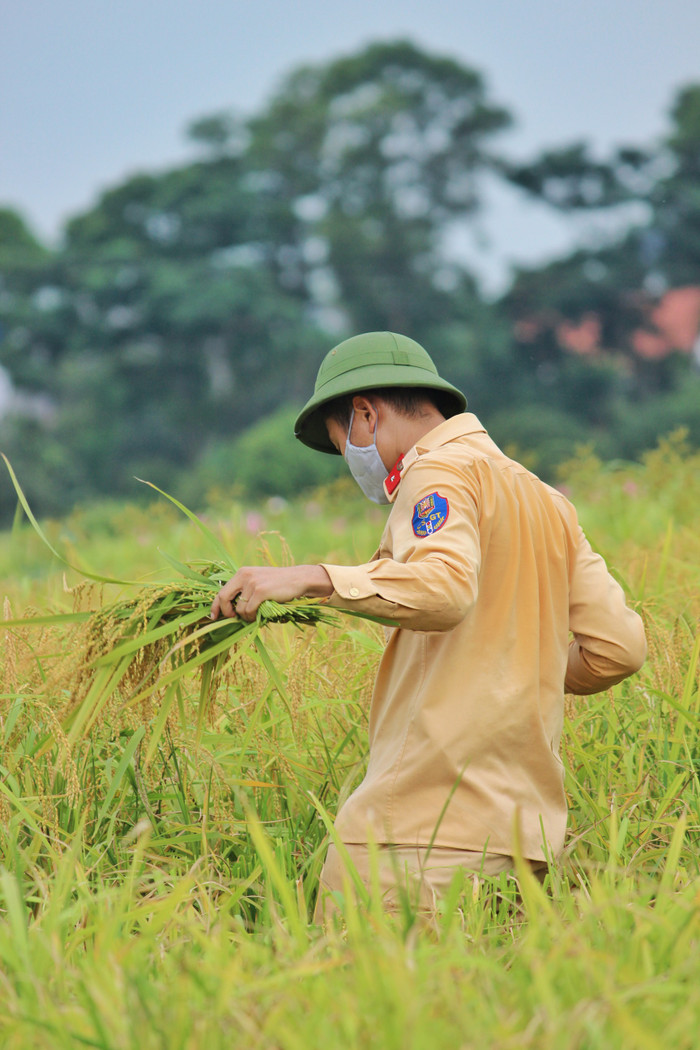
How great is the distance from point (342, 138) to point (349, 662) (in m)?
23.0

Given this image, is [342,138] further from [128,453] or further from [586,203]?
[128,453]

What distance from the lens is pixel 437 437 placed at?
184 cm

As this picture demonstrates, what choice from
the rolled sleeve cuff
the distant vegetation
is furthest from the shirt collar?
the distant vegetation

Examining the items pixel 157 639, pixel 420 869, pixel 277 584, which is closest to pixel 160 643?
pixel 157 639

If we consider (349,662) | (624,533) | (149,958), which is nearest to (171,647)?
(149,958)

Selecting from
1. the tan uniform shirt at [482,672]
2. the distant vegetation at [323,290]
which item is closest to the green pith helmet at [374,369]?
the tan uniform shirt at [482,672]

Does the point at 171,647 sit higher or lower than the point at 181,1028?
higher

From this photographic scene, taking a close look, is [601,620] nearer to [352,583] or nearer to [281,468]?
[352,583]

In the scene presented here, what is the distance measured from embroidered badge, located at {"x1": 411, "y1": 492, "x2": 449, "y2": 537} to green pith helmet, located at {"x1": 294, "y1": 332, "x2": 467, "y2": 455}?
298 mm

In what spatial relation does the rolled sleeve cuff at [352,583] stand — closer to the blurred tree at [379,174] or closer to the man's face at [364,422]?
the man's face at [364,422]

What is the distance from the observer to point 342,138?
938 inches

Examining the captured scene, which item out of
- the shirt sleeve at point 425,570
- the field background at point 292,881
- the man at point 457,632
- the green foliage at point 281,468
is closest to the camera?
the field background at point 292,881

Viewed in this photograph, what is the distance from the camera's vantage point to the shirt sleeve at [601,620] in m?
1.90

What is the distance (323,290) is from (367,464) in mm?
21814
